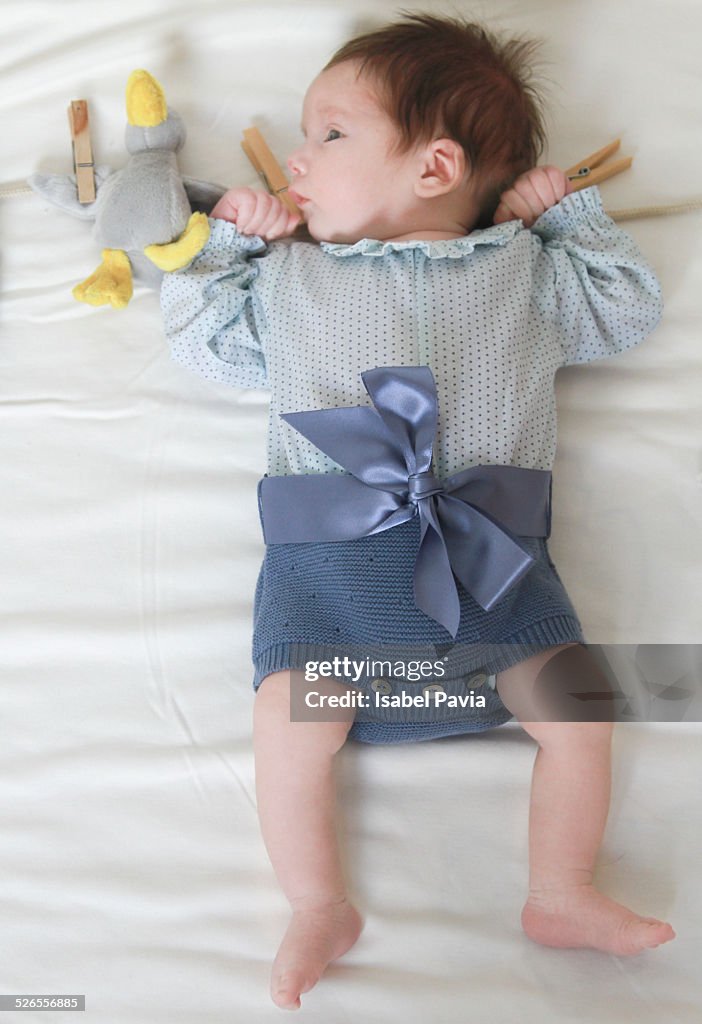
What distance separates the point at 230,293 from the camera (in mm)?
1289

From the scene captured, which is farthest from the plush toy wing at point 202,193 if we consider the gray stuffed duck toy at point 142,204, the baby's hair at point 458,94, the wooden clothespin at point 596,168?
the wooden clothespin at point 596,168

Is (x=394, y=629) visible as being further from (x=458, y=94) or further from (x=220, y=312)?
(x=458, y=94)

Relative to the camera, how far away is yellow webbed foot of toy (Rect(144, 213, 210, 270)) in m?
1.30

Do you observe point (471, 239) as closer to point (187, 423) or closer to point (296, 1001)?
point (187, 423)

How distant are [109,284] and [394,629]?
58 cm

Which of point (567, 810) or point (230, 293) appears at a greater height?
point (230, 293)

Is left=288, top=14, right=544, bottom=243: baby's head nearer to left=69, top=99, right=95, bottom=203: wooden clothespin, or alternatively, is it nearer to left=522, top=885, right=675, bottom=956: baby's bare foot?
left=69, top=99, right=95, bottom=203: wooden clothespin

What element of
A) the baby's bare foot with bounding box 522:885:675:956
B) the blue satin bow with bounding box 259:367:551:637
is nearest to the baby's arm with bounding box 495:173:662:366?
the blue satin bow with bounding box 259:367:551:637

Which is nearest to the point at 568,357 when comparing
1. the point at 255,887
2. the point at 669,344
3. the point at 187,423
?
the point at 669,344

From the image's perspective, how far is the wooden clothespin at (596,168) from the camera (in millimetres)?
1427

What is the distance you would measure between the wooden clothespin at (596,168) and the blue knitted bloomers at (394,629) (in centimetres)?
60

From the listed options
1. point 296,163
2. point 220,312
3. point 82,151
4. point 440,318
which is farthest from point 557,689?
point 82,151

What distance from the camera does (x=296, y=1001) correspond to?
963 mm

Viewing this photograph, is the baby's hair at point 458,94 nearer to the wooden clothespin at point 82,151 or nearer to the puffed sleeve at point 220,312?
the puffed sleeve at point 220,312
